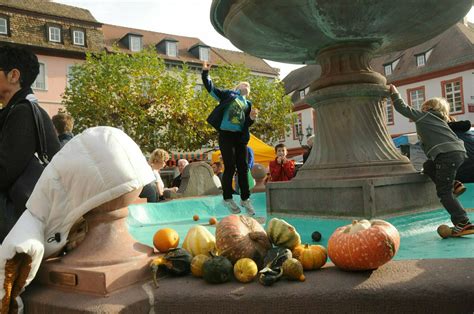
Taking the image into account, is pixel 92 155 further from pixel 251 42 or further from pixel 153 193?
pixel 153 193

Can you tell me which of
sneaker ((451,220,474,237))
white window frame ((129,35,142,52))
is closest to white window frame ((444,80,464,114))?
white window frame ((129,35,142,52))

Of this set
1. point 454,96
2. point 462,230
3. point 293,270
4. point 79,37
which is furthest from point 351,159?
point 79,37

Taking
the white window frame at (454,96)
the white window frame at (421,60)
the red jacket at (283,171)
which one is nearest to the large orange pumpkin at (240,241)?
the red jacket at (283,171)

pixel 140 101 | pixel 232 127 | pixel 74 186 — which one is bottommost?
pixel 74 186

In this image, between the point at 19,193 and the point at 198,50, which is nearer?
the point at 19,193

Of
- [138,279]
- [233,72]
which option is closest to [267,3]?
[138,279]

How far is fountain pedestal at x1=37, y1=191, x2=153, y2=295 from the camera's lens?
170 centimetres

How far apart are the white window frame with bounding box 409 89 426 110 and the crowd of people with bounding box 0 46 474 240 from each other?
101 ft

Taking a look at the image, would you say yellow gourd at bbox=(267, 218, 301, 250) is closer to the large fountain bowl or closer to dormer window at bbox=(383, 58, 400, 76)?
the large fountain bowl

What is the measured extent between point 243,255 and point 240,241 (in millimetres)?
68

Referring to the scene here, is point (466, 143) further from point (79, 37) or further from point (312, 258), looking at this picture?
point (79, 37)

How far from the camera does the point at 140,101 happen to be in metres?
27.1

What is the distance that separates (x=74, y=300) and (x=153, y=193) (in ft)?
17.6

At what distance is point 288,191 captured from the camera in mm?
4910
